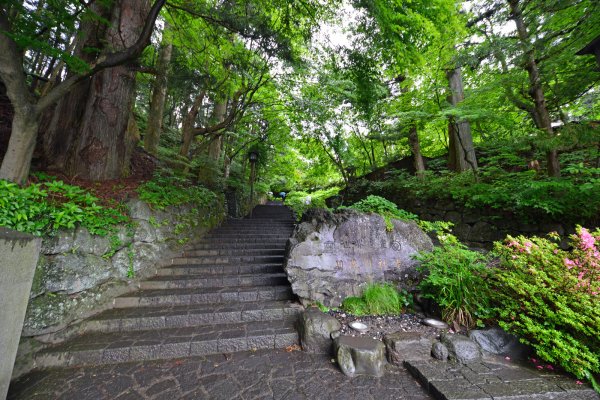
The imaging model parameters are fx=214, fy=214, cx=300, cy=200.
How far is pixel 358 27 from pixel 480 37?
16.5ft

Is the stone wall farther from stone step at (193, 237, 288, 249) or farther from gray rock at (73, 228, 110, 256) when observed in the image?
stone step at (193, 237, 288, 249)

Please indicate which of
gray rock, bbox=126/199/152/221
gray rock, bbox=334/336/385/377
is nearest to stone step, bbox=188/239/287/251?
gray rock, bbox=126/199/152/221

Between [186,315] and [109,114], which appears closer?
[186,315]

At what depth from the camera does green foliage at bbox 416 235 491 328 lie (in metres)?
2.84

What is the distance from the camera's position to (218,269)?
450cm

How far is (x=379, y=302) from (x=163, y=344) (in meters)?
→ 3.04

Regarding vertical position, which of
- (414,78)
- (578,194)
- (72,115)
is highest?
(414,78)

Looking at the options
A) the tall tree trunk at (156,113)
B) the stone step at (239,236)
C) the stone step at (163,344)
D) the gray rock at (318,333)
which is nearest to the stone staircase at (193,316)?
the stone step at (163,344)

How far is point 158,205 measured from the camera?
435cm

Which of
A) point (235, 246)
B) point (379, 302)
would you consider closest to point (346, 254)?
point (379, 302)

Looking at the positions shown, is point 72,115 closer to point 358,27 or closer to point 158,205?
point 158,205

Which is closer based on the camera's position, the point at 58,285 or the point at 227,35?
the point at 58,285

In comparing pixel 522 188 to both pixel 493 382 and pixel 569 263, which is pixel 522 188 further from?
pixel 493 382

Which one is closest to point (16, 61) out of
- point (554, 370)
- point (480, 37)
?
point (554, 370)
